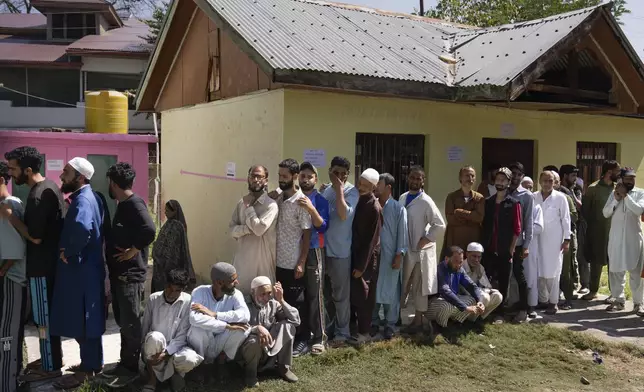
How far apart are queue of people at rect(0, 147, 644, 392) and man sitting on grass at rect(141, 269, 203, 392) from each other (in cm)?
1

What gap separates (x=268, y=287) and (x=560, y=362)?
294 cm

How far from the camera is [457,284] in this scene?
597 cm

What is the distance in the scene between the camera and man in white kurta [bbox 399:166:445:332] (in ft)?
19.1

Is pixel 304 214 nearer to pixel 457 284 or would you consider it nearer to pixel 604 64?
pixel 457 284

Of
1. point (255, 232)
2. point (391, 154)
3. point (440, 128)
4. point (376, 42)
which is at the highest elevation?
point (376, 42)

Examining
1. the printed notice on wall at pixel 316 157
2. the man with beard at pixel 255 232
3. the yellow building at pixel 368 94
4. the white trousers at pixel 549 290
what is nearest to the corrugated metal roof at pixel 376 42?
the yellow building at pixel 368 94

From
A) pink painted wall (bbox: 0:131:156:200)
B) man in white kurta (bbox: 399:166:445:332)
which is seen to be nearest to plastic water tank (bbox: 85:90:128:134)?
pink painted wall (bbox: 0:131:156:200)

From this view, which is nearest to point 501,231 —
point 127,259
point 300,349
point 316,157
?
point 316,157

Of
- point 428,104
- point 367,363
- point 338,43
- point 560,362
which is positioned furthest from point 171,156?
point 560,362

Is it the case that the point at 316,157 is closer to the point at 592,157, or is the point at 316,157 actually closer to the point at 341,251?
the point at 341,251

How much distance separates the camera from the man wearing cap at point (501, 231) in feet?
20.4

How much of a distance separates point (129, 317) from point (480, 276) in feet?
12.0

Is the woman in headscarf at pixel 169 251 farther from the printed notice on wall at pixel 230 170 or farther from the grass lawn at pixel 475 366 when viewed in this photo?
the grass lawn at pixel 475 366

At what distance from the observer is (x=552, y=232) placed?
262 inches
